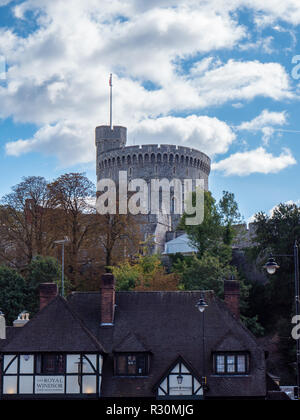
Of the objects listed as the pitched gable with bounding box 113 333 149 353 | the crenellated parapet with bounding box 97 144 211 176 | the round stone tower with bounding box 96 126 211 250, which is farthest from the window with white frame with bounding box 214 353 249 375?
the crenellated parapet with bounding box 97 144 211 176

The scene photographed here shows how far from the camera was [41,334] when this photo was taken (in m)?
31.6

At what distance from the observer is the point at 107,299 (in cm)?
3288

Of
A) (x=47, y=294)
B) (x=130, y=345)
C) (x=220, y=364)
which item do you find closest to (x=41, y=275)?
(x=47, y=294)

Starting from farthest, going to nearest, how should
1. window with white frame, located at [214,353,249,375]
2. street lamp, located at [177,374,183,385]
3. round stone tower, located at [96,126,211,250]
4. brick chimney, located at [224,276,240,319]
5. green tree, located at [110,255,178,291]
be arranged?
round stone tower, located at [96,126,211,250] < green tree, located at [110,255,178,291] < brick chimney, located at [224,276,240,319] < window with white frame, located at [214,353,249,375] < street lamp, located at [177,374,183,385]

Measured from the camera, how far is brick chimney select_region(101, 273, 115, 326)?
32.7 meters

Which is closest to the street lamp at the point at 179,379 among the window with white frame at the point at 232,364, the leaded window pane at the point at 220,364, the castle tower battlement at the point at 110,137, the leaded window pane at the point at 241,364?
the window with white frame at the point at 232,364

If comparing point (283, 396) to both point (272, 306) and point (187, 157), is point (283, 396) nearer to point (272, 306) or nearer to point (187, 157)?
point (272, 306)

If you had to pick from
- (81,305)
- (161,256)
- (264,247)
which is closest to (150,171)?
(161,256)

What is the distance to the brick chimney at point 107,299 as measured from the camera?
32.7 metres

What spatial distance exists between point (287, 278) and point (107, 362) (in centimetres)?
2294

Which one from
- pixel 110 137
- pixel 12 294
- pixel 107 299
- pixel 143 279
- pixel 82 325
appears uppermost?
pixel 110 137

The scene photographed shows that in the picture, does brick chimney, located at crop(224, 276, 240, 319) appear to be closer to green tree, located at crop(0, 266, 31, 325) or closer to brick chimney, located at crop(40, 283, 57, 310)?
brick chimney, located at crop(40, 283, 57, 310)

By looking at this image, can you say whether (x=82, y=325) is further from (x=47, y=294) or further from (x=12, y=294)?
(x=12, y=294)
